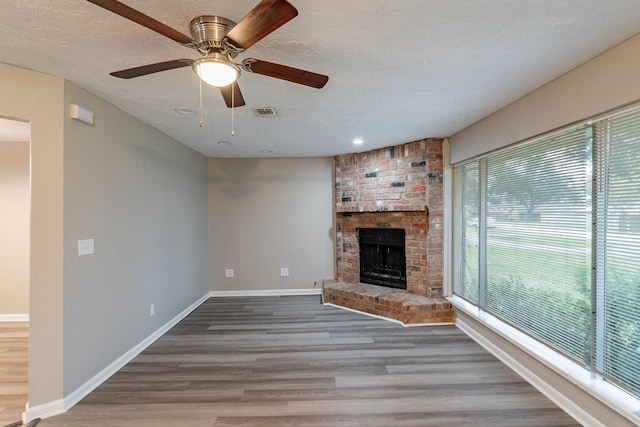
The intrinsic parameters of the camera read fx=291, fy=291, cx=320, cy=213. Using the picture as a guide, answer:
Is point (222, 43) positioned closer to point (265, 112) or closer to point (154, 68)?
point (154, 68)

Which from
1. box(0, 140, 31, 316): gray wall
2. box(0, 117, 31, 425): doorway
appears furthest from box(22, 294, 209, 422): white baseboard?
box(0, 140, 31, 316): gray wall

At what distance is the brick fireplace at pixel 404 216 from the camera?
3.71m

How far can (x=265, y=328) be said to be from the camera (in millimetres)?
3521

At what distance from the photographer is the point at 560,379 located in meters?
2.09

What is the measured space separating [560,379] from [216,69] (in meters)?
2.99

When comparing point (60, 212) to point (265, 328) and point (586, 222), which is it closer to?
point (265, 328)

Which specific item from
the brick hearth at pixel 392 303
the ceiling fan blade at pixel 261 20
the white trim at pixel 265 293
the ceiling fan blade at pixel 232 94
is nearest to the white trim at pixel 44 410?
the ceiling fan blade at pixel 232 94

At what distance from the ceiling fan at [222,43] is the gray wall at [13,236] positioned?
3584 mm

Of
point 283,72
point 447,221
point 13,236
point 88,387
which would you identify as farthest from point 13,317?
point 447,221

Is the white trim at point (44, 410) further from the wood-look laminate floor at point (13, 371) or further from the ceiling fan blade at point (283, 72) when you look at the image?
the ceiling fan blade at point (283, 72)

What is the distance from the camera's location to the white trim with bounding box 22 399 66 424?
1.99 meters

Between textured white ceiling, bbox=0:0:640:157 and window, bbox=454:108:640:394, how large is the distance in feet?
1.84

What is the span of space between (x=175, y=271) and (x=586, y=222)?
13.6 feet

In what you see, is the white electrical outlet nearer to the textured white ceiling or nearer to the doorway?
the textured white ceiling
